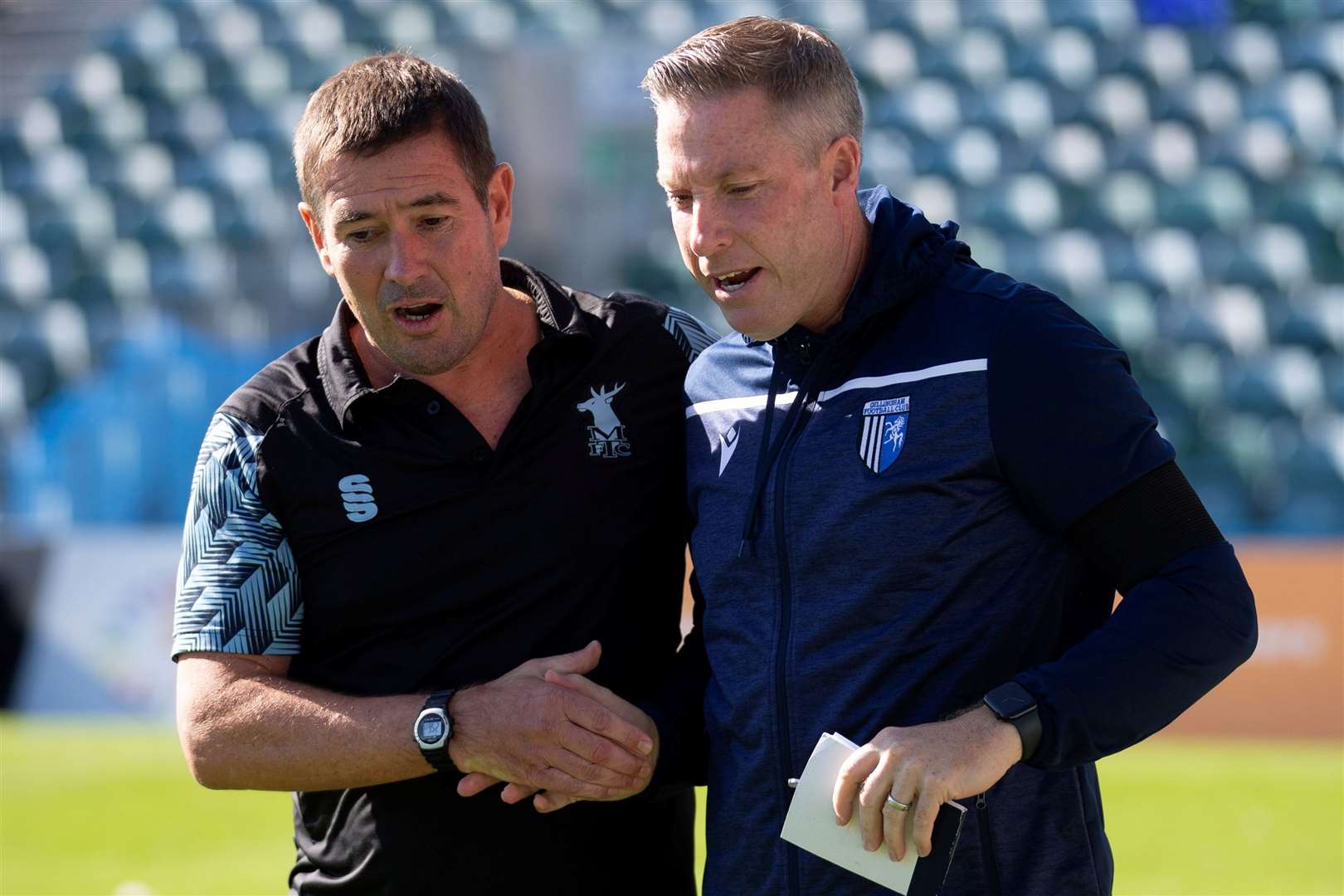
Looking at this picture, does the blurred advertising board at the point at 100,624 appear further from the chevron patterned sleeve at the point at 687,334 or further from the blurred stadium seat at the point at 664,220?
the chevron patterned sleeve at the point at 687,334

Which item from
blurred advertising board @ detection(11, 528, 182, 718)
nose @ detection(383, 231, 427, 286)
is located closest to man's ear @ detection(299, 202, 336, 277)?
nose @ detection(383, 231, 427, 286)

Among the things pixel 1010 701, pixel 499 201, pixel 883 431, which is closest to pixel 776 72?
pixel 883 431

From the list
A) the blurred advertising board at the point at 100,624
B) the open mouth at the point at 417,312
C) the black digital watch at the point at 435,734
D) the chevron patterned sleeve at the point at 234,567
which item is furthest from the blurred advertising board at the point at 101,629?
the black digital watch at the point at 435,734

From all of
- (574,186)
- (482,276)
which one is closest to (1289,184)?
(574,186)

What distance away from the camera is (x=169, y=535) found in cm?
1084

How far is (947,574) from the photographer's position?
225 centimetres

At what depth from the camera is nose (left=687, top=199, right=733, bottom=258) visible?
2312 mm

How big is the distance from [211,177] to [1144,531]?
47.2 feet

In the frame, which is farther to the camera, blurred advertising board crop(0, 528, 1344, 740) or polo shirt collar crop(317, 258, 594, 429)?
blurred advertising board crop(0, 528, 1344, 740)

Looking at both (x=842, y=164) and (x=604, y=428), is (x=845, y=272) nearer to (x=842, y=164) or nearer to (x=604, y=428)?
(x=842, y=164)

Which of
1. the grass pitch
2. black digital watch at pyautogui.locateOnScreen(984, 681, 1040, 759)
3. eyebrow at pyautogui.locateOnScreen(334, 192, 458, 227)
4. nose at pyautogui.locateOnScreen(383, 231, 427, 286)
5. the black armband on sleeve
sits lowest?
the grass pitch

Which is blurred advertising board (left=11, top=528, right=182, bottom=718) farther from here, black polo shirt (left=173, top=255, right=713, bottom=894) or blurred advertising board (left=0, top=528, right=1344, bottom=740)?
black polo shirt (left=173, top=255, right=713, bottom=894)

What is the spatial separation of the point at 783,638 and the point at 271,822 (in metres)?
6.05

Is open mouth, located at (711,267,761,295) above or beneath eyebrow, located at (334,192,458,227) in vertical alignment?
beneath
